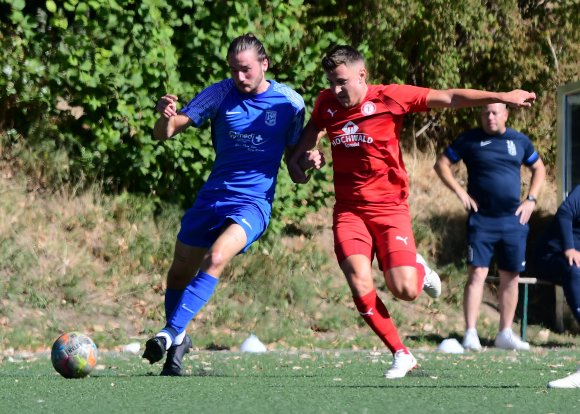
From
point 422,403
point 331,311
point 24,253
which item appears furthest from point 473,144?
point 422,403

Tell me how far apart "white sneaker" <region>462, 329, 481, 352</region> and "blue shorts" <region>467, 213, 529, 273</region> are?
877mm

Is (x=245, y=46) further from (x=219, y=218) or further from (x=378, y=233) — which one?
(x=378, y=233)

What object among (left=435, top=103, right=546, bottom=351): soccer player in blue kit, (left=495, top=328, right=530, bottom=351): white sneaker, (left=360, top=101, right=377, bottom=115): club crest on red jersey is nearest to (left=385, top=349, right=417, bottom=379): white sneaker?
(left=360, top=101, right=377, bottom=115): club crest on red jersey

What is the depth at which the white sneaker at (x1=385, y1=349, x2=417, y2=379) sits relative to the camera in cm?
862

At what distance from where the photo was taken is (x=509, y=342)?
12.8 meters

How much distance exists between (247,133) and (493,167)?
16.2 ft

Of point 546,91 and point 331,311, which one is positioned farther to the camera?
point 546,91

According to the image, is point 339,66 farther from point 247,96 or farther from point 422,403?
point 422,403

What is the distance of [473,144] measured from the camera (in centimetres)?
1332

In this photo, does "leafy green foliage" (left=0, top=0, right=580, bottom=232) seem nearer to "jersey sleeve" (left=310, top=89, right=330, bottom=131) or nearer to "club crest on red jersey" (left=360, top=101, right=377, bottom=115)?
"jersey sleeve" (left=310, top=89, right=330, bottom=131)

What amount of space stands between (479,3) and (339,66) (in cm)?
805

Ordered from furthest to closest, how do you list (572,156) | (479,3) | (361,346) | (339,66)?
(479,3), (572,156), (361,346), (339,66)

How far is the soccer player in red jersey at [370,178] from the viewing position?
867 centimetres

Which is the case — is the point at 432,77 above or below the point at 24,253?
above
